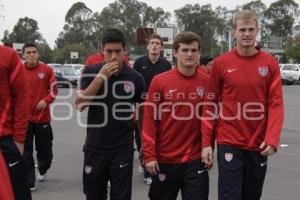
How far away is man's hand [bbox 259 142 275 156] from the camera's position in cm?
450

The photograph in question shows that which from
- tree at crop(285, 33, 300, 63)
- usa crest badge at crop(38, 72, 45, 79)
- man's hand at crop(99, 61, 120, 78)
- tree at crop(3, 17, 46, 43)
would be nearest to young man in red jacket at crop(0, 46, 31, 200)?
man's hand at crop(99, 61, 120, 78)

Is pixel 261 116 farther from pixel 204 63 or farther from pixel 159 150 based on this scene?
pixel 204 63

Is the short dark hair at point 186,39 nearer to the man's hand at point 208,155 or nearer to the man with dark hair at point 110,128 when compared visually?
the man with dark hair at point 110,128

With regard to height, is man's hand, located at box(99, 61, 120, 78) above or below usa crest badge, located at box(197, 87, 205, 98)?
above

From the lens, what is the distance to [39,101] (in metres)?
7.55

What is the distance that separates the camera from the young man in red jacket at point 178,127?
15.7ft

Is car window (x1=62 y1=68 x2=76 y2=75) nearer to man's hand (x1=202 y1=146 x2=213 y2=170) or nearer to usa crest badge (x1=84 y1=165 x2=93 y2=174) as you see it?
usa crest badge (x1=84 y1=165 x2=93 y2=174)

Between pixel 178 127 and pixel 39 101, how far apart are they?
326 centimetres

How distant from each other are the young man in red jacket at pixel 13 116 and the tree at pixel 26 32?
116 m

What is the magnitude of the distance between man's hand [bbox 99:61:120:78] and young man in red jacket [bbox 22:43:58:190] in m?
2.91

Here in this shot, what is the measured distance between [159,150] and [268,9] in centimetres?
11273

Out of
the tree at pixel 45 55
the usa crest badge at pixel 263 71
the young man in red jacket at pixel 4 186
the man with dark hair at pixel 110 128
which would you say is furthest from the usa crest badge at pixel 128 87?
the tree at pixel 45 55

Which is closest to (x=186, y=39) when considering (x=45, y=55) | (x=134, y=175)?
(x=134, y=175)

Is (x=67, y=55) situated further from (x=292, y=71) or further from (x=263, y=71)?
(x=263, y=71)
